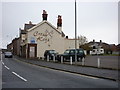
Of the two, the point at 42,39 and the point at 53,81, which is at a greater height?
the point at 42,39

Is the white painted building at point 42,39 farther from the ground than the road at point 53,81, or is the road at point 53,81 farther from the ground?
the white painted building at point 42,39

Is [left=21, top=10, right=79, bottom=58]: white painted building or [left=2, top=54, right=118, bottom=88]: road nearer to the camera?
[left=2, top=54, right=118, bottom=88]: road

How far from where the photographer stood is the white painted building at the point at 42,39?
6025cm

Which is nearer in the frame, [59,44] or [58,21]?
[59,44]

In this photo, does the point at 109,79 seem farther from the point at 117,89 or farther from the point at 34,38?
the point at 34,38

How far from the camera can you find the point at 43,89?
36.5ft

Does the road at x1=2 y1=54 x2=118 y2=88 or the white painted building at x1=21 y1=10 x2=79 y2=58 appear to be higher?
the white painted building at x1=21 y1=10 x2=79 y2=58

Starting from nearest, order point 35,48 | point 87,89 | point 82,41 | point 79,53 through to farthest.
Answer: point 87,89
point 79,53
point 35,48
point 82,41

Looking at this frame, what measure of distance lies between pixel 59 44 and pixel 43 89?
51.9m

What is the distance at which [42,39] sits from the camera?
6162cm

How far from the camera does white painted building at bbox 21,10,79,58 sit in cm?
6025

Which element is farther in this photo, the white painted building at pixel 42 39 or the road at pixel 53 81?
the white painted building at pixel 42 39

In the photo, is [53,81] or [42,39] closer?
[53,81]

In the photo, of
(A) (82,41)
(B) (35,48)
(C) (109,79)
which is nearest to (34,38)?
(B) (35,48)
